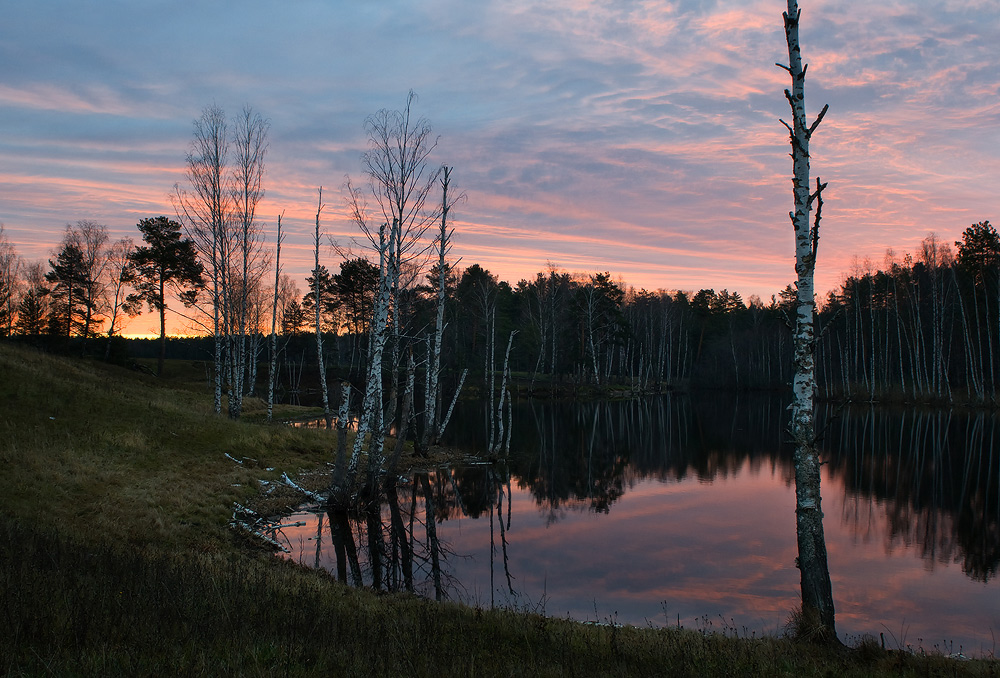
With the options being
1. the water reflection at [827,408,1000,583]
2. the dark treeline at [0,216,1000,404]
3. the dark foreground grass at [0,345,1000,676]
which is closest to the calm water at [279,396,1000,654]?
the water reflection at [827,408,1000,583]

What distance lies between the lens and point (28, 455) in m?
14.3

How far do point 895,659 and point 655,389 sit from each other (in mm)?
78377

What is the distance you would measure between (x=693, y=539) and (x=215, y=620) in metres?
13.5

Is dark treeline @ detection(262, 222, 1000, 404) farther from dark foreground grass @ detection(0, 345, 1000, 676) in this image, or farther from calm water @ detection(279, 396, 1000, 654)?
dark foreground grass @ detection(0, 345, 1000, 676)

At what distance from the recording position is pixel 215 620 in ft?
22.3

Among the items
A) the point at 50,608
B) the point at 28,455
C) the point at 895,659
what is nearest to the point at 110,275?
the point at 28,455

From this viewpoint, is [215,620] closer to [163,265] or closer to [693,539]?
[693,539]

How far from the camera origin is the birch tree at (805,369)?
8.94 meters

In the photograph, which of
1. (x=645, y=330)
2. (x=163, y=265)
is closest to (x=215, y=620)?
(x=163, y=265)

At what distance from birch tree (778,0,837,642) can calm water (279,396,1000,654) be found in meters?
0.60

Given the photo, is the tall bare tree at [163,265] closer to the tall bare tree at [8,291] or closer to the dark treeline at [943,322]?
the tall bare tree at [8,291]

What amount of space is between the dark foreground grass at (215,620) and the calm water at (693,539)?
2.31 m

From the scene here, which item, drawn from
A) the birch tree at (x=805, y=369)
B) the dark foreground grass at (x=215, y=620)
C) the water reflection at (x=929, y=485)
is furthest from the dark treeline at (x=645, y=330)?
the birch tree at (x=805, y=369)

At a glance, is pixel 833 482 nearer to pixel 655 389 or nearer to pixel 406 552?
pixel 406 552
